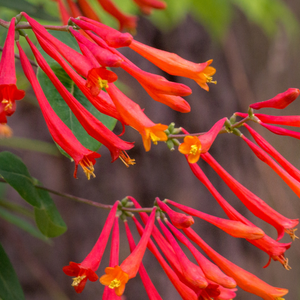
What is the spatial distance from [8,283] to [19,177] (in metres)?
0.19

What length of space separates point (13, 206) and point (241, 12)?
5.07 ft

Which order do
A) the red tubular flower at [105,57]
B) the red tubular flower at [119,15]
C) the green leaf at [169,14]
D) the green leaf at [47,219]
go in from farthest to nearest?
the green leaf at [169,14], the red tubular flower at [119,15], the green leaf at [47,219], the red tubular flower at [105,57]

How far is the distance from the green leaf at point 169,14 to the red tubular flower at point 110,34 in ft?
2.25

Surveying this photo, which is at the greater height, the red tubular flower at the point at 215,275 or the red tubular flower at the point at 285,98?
the red tubular flower at the point at 285,98

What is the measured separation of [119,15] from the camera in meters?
0.88

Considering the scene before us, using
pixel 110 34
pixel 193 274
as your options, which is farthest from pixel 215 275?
pixel 110 34

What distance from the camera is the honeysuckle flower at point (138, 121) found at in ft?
1.35

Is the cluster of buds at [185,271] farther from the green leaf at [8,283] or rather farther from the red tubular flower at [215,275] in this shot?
the green leaf at [8,283]

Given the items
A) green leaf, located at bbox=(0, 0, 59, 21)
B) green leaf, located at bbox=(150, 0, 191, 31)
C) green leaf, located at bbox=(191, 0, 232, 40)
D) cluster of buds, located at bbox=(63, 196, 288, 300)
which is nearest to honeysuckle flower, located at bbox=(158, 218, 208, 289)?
cluster of buds, located at bbox=(63, 196, 288, 300)

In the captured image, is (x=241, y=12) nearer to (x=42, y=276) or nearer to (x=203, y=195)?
(x=203, y=195)

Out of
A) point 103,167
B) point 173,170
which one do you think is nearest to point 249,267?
point 173,170

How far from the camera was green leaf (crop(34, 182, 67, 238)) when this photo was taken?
2.19ft

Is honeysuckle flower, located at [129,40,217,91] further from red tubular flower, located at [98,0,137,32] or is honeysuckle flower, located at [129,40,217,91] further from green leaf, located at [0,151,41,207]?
red tubular flower, located at [98,0,137,32]

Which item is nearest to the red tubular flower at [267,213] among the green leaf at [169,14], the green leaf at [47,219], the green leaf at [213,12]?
the green leaf at [47,219]
